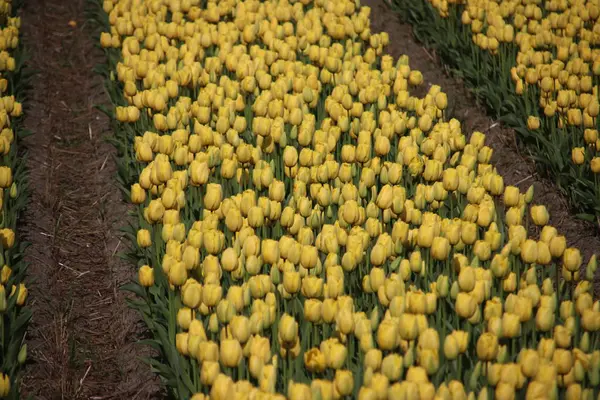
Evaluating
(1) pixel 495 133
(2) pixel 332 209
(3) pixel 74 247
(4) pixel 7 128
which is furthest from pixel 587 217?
(4) pixel 7 128

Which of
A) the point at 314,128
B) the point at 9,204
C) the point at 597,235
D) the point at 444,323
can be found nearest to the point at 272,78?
the point at 314,128

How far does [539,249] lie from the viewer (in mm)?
4008

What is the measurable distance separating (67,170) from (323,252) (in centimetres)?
317

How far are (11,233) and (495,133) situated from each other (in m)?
4.12

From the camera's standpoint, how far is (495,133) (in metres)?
6.80

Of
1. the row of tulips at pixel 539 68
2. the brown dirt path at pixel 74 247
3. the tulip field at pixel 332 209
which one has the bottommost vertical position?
the brown dirt path at pixel 74 247

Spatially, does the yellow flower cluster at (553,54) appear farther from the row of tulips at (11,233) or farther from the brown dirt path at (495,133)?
the row of tulips at (11,233)

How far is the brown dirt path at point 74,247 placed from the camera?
177 inches

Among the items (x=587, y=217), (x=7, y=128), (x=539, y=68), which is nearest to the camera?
(x=587, y=217)

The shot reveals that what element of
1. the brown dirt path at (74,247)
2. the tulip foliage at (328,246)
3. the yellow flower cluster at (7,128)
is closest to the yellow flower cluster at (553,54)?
the tulip foliage at (328,246)

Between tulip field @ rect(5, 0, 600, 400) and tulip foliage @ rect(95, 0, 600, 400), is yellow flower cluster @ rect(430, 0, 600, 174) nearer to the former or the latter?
tulip field @ rect(5, 0, 600, 400)

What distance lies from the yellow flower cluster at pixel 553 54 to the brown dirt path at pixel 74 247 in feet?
10.7

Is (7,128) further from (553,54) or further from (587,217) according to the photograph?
(553,54)

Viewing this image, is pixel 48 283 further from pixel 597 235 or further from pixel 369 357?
pixel 597 235
